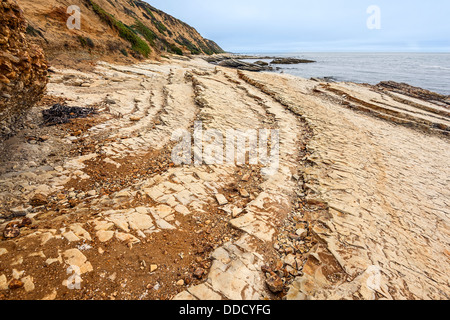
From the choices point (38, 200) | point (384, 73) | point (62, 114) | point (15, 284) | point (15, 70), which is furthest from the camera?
point (384, 73)

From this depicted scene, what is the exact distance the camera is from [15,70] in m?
4.62

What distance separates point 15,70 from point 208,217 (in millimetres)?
5671

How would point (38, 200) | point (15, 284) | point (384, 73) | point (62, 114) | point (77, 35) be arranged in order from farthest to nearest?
point (384, 73) → point (77, 35) → point (62, 114) → point (38, 200) → point (15, 284)

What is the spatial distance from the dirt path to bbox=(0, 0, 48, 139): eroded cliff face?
0.85 meters

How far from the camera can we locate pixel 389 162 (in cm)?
807

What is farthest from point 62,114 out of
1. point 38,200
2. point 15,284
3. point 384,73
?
point 384,73

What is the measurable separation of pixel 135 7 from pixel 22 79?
2453 inches

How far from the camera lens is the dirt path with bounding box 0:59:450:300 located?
126 inches

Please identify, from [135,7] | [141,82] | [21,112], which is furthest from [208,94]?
[135,7]

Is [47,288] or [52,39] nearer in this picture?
[47,288]

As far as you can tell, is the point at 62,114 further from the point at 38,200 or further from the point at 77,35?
the point at 77,35

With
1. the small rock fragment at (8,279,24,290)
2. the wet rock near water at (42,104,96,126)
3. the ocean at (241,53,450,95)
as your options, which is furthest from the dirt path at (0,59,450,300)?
the ocean at (241,53,450,95)

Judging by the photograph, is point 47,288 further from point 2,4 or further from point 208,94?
point 208,94

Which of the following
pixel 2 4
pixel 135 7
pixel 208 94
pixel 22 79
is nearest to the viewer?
pixel 2 4
